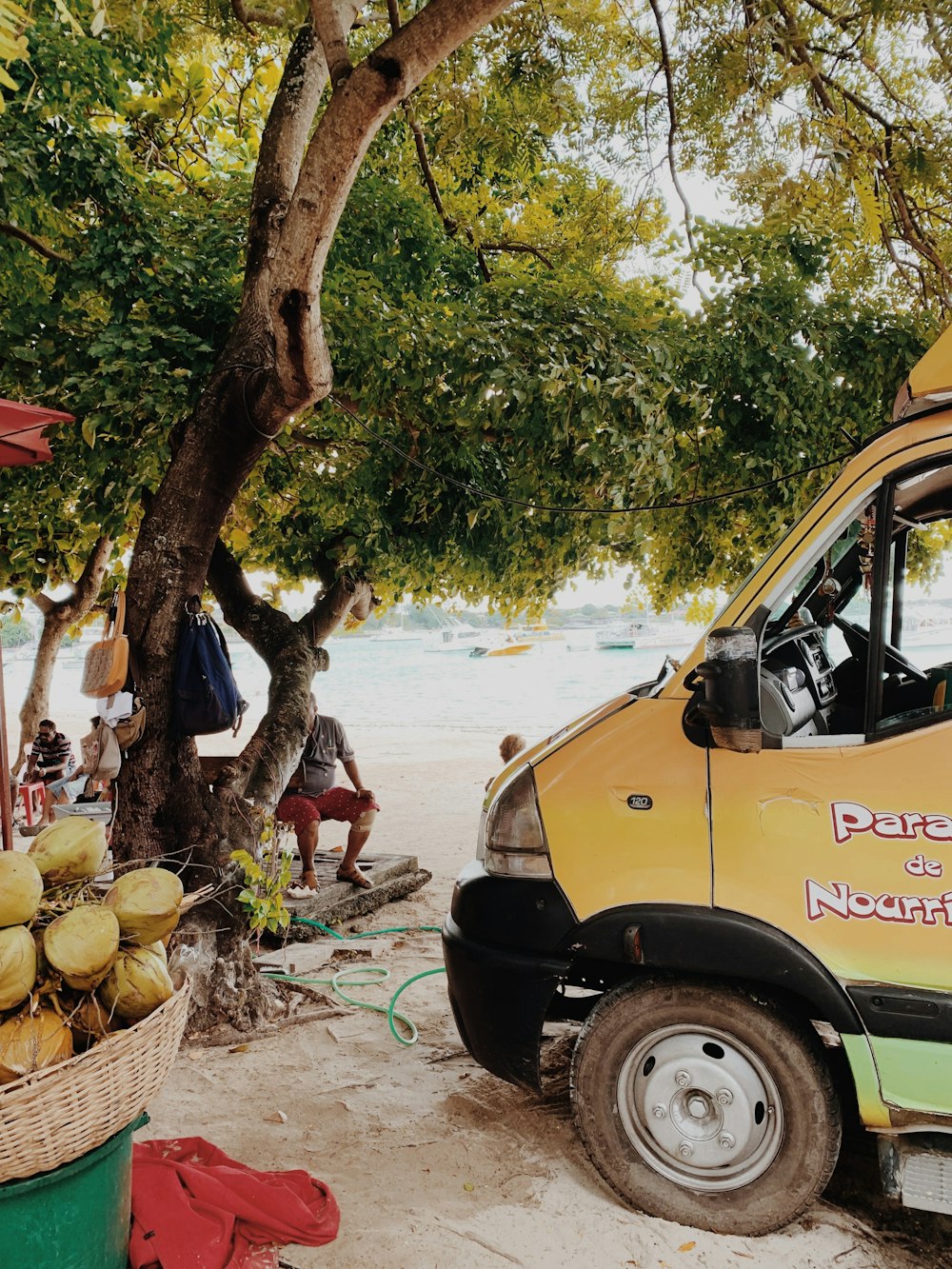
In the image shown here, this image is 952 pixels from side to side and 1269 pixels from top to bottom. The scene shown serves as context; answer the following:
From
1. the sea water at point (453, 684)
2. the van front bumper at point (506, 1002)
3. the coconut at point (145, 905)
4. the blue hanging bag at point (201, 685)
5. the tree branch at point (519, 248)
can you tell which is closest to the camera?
the coconut at point (145, 905)

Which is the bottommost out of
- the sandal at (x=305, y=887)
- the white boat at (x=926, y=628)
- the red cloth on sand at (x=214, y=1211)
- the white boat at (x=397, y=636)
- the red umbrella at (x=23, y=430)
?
the red cloth on sand at (x=214, y=1211)

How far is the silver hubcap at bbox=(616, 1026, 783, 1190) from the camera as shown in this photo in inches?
132

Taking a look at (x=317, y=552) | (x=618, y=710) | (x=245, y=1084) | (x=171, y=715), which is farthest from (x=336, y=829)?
(x=618, y=710)

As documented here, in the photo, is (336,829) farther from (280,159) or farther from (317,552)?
(280,159)

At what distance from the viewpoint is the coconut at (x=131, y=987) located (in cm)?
266

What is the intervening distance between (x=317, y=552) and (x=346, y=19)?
521 cm

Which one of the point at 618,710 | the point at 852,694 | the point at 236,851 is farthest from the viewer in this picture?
the point at 236,851

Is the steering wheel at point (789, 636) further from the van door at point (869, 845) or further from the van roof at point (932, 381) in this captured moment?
the van roof at point (932, 381)

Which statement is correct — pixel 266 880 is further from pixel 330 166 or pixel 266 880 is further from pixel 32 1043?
pixel 330 166

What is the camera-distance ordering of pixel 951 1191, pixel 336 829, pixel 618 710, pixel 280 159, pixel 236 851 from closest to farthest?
1. pixel 951 1191
2. pixel 618 710
3. pixel 236 851
4. pixel 280 159
5. pixel 336 829

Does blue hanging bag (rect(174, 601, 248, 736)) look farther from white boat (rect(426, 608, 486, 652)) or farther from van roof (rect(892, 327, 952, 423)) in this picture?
white boat (rect(426, 608, 486, 652))

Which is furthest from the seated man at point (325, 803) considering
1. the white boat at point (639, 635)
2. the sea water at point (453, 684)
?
the white boat at point (639, 635)

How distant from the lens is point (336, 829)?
12523mm

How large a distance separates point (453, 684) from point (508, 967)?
6416cm
